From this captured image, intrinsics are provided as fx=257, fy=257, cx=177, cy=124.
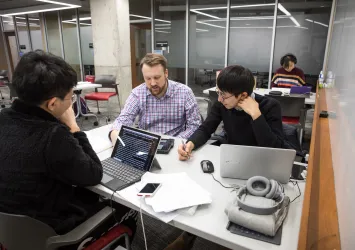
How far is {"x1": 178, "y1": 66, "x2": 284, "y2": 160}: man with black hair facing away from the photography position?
149 cm

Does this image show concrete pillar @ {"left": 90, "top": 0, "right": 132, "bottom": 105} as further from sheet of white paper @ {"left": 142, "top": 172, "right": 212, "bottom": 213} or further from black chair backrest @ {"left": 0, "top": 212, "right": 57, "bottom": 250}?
black chair backrest @ {"left": 0, "top": 212, "right": 57, "bottom": 250}

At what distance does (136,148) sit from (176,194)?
420mm

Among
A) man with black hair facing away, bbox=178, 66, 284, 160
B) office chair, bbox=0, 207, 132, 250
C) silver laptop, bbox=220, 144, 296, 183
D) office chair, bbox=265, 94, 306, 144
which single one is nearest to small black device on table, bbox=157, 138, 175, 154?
man with black hair facing away, bbox=178, 66, 284, 160

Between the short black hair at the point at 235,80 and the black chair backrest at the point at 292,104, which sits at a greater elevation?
the short black hair at the point at 235,80

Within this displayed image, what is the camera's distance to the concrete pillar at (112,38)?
6082mm

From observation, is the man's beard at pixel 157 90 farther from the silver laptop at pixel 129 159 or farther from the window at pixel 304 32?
the window at pixel 304 32

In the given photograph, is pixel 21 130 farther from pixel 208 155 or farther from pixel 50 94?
pixel 208 155

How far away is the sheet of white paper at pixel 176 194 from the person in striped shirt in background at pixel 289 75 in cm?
368

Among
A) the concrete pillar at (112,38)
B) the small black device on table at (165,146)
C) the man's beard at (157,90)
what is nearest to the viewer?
the small black device on table at (165,146)

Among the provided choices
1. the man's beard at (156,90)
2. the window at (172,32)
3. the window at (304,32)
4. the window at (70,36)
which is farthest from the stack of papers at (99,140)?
the window at (70,36)

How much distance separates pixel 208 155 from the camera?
158 centimetres

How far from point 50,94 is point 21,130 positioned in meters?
0.18

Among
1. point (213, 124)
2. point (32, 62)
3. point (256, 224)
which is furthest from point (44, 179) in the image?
point (213, 124)

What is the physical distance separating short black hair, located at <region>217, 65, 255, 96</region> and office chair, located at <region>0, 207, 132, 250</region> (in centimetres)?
97
